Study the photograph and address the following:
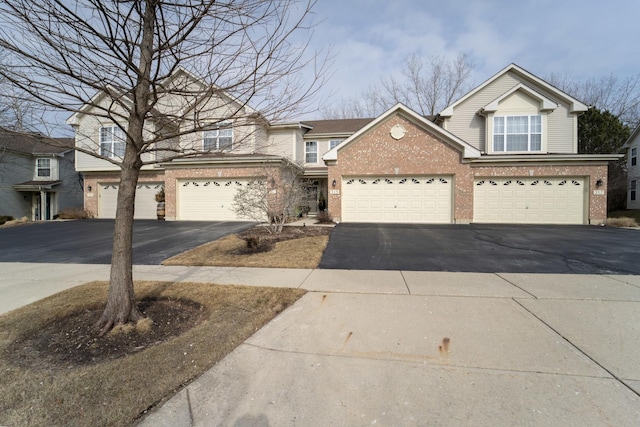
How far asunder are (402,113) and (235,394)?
14.1m

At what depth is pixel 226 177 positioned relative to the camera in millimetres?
15844

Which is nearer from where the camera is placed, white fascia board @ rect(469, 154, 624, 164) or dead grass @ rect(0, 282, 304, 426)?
dead grass @ rect(0, 282, 304, 426)

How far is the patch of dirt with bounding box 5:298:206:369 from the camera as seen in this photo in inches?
124

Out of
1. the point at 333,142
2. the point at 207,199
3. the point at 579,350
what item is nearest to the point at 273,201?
Answer: the point at 207,199

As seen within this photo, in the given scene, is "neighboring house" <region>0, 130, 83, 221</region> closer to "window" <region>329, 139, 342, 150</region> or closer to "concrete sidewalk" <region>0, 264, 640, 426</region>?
"window" <region>329, 139, 342, 150</region>

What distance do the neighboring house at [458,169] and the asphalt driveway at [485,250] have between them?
2.22 m

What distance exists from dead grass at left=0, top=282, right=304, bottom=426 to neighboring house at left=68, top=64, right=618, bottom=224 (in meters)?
9.38

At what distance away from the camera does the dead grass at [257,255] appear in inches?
291

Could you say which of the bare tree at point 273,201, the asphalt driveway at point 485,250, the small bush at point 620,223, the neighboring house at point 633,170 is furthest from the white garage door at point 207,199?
the neighboring house at point 633,170

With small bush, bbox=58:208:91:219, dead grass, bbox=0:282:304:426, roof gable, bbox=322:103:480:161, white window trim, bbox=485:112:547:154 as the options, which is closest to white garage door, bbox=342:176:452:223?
roof gable, bbox=322:103:480:161

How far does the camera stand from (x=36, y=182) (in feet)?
72.3

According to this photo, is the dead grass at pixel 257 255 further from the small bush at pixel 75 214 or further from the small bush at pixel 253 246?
the small bush at pixel 75 214

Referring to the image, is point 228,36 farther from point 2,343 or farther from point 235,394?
point 2,343

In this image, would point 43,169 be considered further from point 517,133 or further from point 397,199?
point 517,133
